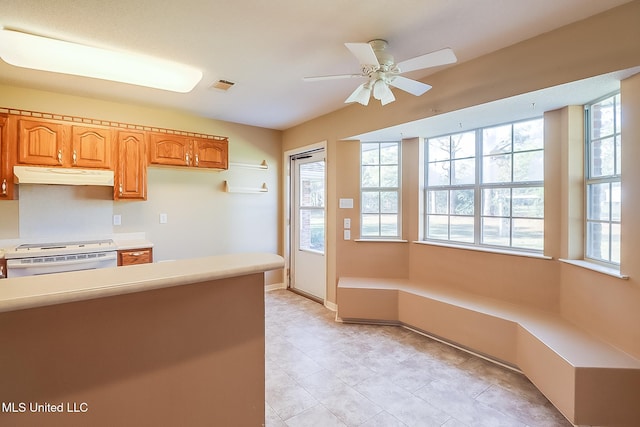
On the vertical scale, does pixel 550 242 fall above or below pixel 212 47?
below

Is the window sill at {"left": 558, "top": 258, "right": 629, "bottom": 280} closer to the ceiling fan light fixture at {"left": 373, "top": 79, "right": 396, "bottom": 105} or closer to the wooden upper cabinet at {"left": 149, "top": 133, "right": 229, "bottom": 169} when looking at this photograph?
the ceiling fan light fixture at {"left": 373, "top": 79, "right": 396, "bottom": 105}

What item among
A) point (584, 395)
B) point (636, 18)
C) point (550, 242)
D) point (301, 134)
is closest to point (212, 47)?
point (301, 134)

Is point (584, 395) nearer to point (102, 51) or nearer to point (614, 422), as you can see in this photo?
point (614, 422)

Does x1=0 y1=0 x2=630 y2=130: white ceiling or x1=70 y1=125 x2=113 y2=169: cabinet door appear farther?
x1=70 y1=125 x2=113 y2=169: cabinet door

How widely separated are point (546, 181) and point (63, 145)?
4.67m

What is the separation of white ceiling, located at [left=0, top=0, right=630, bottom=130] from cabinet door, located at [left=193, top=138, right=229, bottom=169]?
1.23m

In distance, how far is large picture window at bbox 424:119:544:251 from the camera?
9.41 feet

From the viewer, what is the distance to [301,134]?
4.56 m

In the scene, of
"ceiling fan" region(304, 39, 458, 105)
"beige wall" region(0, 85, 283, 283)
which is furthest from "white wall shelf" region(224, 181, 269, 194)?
"ceiling fan" region(304, 39, 458, 105)

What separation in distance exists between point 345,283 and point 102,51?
3211mm

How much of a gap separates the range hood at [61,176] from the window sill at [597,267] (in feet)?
14.6

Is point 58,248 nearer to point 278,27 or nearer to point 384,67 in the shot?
point 278,27

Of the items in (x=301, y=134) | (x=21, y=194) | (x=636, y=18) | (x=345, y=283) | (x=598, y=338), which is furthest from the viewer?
(x=301, y=134)

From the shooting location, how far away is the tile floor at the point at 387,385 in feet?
6.47
